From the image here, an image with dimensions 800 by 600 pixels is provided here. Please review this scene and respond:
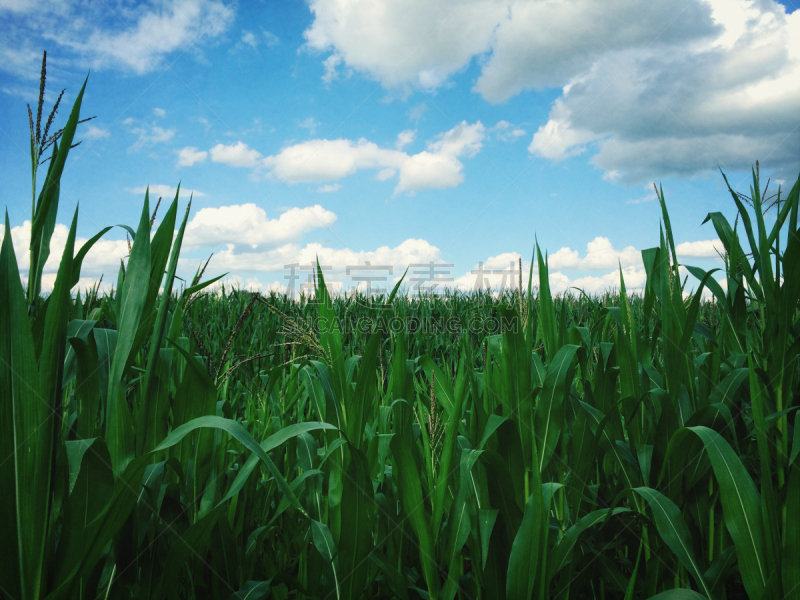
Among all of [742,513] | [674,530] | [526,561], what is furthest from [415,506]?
[742,513]

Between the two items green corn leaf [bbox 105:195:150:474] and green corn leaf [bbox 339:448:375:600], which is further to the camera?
green corn leaf [bbox 339:448:375:600]

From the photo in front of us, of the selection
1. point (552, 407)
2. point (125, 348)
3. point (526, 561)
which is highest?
point (125, 348)

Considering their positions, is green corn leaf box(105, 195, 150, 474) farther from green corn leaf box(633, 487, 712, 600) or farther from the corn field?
green corn leaf box(633, 487, 712, 600)

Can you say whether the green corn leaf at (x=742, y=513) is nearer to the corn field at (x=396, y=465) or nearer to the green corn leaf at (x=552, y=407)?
the corn field at (x=396, y=465)

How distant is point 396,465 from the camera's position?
3.88 feet

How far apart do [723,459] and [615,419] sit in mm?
389

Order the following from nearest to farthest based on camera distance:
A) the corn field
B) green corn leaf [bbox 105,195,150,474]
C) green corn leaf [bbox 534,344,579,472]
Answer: the corn field, green corn leaf [bbox 105,195,150,474], green corn leaf [bbox 534,344,579,472]

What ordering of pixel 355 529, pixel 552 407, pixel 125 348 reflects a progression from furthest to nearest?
pixel 552 407 → pixel 355 529 → pixel 125 348

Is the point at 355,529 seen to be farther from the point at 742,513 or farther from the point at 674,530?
the point at 742,513

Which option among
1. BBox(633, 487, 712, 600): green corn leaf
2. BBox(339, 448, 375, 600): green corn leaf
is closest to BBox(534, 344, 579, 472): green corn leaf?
BBox(633, 487, 712, 600): green corn leaf

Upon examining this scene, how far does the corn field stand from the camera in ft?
2.92

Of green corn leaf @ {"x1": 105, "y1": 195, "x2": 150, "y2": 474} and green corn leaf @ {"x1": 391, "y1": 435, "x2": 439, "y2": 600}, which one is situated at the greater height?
green corn leaf @ {"x1": 105, "y1": 195, "x2": 150, "y2": 474}

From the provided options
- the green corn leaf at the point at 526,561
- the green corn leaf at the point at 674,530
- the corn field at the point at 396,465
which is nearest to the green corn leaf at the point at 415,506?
the corn field at the point at 396,465

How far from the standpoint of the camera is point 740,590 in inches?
54.0
